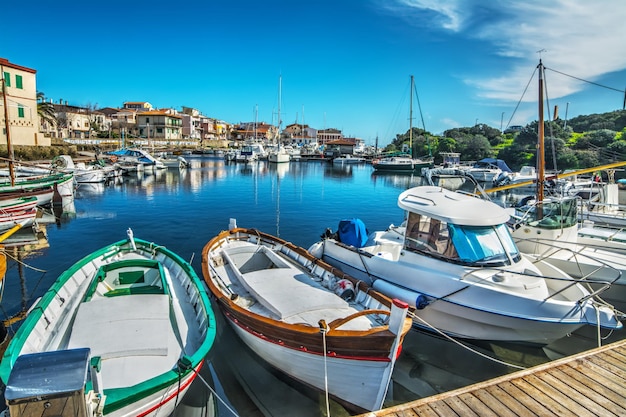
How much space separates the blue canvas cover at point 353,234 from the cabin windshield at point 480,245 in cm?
411

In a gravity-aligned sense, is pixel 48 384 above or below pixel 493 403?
above

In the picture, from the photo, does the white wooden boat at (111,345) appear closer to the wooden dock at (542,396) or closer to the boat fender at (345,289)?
the boat fender at (345,289)

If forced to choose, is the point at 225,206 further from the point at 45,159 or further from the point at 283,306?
the point at 45,159

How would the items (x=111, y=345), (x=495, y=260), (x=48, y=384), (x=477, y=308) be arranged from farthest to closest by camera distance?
(x=495, y=260), (x=477, y=308), (x=111, y=345), (x=48, y=384)

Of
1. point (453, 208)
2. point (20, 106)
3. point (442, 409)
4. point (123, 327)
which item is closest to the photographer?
point (442, 409)

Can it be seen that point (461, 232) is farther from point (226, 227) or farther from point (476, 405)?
point (226, 227)

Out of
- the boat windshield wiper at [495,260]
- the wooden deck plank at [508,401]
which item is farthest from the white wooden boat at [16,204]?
the wooden deck plank at [508,401]

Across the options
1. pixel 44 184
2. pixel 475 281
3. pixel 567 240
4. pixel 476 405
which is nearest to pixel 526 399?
pixel 476 405

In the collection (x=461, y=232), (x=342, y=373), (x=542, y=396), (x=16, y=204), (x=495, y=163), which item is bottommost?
(x=342, y=373)

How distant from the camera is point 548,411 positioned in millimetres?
4789

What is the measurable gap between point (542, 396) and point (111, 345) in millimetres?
6907

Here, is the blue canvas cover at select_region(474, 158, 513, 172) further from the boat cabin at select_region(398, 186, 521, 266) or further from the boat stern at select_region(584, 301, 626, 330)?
the boat stern at select_region(584, 301, 626, 330)

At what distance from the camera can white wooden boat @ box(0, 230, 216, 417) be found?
12.1 ft

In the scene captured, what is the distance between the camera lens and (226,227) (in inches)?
871
